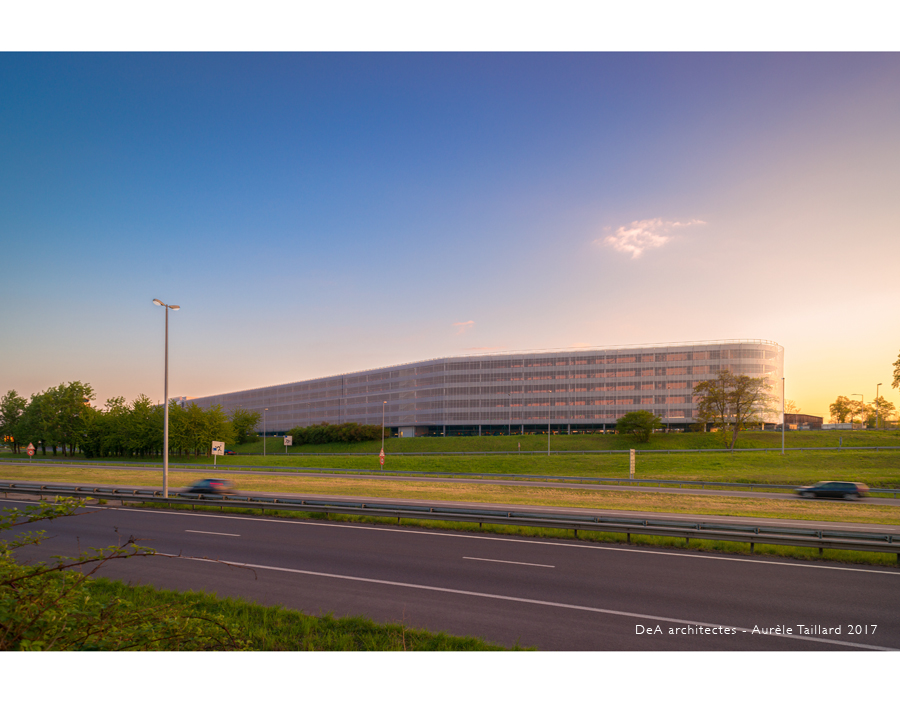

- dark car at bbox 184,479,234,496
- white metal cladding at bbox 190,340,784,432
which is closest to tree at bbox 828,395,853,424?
white metal cladding at bbox 190,340,784,432

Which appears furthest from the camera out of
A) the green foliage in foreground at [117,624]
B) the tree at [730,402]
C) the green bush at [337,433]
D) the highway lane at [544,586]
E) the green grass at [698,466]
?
the green bush at [337,433]

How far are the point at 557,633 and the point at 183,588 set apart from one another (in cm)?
772

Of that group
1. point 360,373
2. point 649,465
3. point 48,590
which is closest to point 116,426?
point 360,373

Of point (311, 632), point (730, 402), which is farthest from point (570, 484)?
point (730, 402)

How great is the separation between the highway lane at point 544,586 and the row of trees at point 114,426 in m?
58.9

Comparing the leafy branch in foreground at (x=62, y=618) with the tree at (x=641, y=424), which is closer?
the leafy branch in foreground at (x=62, y=618)

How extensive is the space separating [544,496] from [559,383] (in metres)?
73.7

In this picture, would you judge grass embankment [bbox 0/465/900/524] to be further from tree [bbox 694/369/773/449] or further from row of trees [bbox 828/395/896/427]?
row of trees [bbox 828/395/896/427]

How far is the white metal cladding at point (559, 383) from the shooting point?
94.4 meters

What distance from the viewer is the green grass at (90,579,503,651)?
6.79 m

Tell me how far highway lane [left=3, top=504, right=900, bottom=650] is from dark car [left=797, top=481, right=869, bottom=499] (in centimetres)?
2160

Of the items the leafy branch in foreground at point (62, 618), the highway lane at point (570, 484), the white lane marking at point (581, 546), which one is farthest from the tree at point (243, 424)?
the leafy branch in foreground at point (62, 618)

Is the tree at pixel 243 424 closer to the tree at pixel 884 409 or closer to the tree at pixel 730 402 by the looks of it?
the tree at pixel 730 402

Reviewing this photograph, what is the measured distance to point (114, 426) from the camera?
80.2 meters
